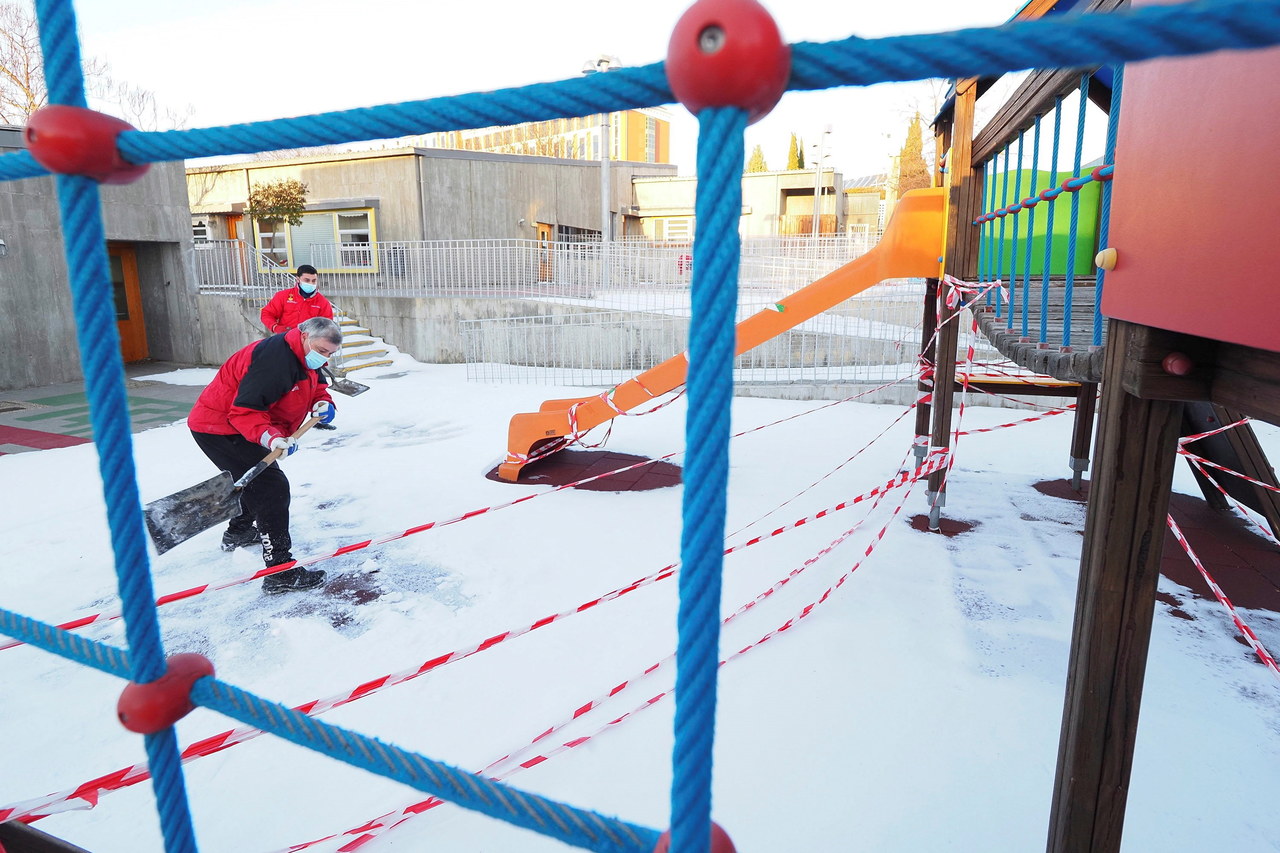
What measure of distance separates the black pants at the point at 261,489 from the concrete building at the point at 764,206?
21.9 meters

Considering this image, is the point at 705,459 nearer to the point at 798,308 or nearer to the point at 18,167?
the point at 18,167

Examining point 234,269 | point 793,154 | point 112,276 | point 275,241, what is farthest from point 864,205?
point 112,276

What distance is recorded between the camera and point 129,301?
39.0 ft

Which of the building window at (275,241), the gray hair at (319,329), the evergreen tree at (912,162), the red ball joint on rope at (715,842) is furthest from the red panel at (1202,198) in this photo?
the evergreen tree at (912,162)

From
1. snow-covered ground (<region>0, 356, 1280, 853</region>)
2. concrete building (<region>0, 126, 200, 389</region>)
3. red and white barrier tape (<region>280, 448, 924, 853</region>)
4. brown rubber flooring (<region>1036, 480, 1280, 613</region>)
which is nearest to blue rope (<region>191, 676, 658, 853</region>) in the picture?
red and white barrier tape (<region>280, 448, 924, 853</region>)

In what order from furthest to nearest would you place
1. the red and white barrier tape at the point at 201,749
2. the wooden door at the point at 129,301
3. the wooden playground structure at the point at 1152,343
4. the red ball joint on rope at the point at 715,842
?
the wooden door at the point at 129,301, the red and white barrier tape at the point at 201,749, the wooden playground structure at the point at 1152,343, the red ball joint on rope at the point at 715,842

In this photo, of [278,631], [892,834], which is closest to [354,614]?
[278,631]

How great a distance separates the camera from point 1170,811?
218 centimetres

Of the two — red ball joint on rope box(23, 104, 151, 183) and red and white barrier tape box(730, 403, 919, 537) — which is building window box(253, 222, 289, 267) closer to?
red and white barrier tape box(730, 403, 919, 537)

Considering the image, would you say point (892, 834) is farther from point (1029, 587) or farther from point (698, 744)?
point (1029, 587)

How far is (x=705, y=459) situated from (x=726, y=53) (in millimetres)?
341

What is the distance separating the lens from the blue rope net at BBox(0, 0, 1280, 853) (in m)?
0.56

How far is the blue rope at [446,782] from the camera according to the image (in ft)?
2.34

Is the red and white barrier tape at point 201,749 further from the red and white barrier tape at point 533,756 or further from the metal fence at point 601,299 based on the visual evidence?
the metal fence at point 601,299
